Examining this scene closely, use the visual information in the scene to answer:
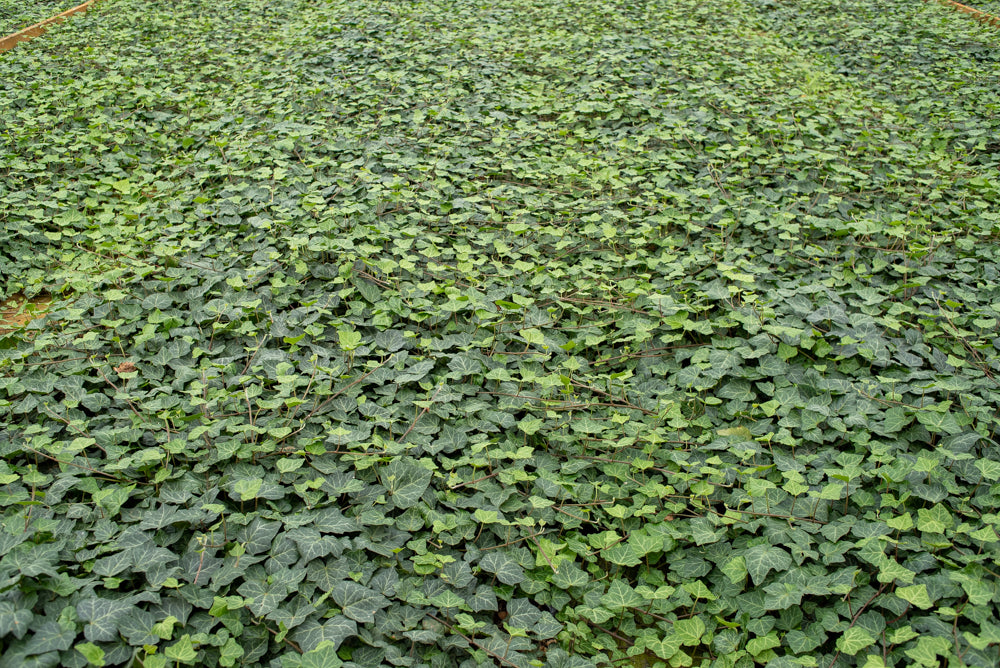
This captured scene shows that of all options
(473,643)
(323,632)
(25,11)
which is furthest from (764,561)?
(25,11)

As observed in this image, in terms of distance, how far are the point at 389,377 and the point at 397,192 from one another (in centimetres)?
191

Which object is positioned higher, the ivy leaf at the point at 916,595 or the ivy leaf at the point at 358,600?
the ivy leaf at the point at 916,595

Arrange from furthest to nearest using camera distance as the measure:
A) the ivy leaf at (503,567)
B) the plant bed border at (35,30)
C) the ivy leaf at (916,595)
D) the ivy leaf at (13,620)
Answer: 1. the plant bed border at (35,30)
2. the ivy leaf at (503,567)
3. the ivy leaf at (916,595)
4. the ivy leaf at (13,620)

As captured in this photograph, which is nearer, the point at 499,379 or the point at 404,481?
the point at 404,481

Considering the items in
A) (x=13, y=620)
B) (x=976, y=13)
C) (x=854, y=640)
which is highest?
(x=976, y=13)

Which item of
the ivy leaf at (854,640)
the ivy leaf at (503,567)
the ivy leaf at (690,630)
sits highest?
the ivy leaf at (854,640)

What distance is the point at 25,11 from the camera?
930cm

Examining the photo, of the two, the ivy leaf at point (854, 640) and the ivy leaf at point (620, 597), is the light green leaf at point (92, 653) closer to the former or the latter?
the ivy leaf at point (620, 597)

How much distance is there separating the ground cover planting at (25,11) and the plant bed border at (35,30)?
24 centimetres

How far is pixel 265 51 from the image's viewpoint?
778 centimetres

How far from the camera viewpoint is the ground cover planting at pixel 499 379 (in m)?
2.30

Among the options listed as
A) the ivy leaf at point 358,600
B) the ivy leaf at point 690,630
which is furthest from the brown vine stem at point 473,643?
the ivy leaf at point 690,630

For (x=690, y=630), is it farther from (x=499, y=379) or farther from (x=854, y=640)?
(x=499, y=379)

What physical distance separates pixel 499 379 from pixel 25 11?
1049cm
